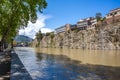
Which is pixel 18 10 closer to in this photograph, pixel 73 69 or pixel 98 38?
pixel 73 69

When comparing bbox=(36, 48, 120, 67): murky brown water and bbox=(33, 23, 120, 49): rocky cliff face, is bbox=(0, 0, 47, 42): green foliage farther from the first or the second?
bbox=(33, 23, 120, 49): rocky cliff face

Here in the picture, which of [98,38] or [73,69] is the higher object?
[98,38]

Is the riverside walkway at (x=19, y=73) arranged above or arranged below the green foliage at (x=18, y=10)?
below

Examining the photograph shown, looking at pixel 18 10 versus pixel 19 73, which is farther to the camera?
pixel 18 10

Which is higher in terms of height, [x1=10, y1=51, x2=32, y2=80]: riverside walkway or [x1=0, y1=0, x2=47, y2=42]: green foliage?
[x1=0, y1=0, x2=47, y2=42]: green foliage

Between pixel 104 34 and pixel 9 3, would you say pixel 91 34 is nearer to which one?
pixel 104 34

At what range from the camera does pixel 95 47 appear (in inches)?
4584

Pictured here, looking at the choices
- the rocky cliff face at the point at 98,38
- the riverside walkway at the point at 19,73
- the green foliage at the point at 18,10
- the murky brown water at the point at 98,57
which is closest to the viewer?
the riverside walkway at the point at 19,73

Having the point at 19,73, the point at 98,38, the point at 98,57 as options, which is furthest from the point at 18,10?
the point at 98,38

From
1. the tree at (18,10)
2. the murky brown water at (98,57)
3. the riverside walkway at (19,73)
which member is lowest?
the murky brown water at (98,57)

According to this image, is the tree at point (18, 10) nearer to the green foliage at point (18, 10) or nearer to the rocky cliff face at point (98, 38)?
the green foliage at point (18, 10)

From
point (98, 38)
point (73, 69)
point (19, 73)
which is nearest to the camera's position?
point (19, 73)

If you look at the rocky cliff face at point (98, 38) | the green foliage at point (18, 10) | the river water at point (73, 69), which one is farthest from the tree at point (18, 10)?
the rocky cliff face at point (98, 38)

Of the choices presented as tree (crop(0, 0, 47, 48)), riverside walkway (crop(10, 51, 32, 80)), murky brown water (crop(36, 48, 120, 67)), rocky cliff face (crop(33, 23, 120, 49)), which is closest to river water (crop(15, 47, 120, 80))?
murky brown water (crop(36, 48, 120, 67))
